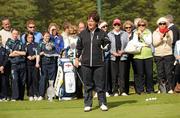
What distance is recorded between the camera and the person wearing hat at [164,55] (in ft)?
51.1

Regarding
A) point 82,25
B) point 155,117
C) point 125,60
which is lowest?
point 155,117

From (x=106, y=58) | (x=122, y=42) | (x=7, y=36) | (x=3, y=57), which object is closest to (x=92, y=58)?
(x=106, y=58)

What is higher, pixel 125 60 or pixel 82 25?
pixel 82 25

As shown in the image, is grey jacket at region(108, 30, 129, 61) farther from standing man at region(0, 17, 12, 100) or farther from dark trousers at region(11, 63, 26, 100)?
standing man at region(0, 17, 12, 100)

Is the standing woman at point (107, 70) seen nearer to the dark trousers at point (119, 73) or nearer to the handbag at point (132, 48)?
the dark trousers at point (119, 73)

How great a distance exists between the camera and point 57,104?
1395 centimetres

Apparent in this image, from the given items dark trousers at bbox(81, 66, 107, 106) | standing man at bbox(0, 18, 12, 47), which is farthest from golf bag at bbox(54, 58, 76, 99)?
dark trousers at bbox(81, 66, 107, 106)

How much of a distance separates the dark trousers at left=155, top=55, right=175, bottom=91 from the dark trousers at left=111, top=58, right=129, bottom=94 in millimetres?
963

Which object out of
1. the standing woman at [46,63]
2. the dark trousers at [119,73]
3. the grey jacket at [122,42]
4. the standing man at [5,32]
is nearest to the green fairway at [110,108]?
the dark trousers at [119,73]

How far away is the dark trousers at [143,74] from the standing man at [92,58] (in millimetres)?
3356

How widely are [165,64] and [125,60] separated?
1133 millimetres

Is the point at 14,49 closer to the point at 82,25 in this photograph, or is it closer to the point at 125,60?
the point at 82,25

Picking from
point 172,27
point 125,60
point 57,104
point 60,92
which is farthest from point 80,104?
point 172,27

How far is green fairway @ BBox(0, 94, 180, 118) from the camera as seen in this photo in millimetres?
11820
